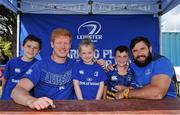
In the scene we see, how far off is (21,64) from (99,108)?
2618 mm

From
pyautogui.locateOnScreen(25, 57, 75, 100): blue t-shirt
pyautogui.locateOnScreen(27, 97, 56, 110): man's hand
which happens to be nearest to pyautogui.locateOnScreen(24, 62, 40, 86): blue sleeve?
pyautogui.locateOnScreen(25, 57, 75, 100): blue t-shirt

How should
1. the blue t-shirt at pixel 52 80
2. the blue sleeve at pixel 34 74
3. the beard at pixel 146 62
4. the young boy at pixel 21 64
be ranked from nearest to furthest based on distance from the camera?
the blue sleeve at pixel 34 74 → the blue t-shirt at pixel 52 80 → the beard at pixel 146 62 → the young boy at pixel 21 64

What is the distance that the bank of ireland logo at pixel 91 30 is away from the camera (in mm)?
6879

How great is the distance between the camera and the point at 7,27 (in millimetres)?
20266

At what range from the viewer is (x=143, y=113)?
156 cm

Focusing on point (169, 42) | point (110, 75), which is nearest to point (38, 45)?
point (110, 75)

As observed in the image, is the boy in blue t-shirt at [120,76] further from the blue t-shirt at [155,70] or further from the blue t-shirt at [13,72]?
the blue t-shirt at [13,72]

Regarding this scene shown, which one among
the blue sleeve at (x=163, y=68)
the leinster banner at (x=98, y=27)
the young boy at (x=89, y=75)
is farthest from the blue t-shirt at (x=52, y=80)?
the leinster banner at (x=98, y=27)

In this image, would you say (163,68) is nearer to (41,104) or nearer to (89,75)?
(89,75)

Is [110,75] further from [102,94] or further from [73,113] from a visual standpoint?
[73,113]

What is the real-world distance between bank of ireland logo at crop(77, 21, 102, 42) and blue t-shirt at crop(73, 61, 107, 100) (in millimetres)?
3247

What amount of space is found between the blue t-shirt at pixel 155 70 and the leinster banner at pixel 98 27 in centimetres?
388

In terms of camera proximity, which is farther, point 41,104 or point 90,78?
point 90,78

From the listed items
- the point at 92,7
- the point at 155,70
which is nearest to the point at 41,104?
the point at 155,70
